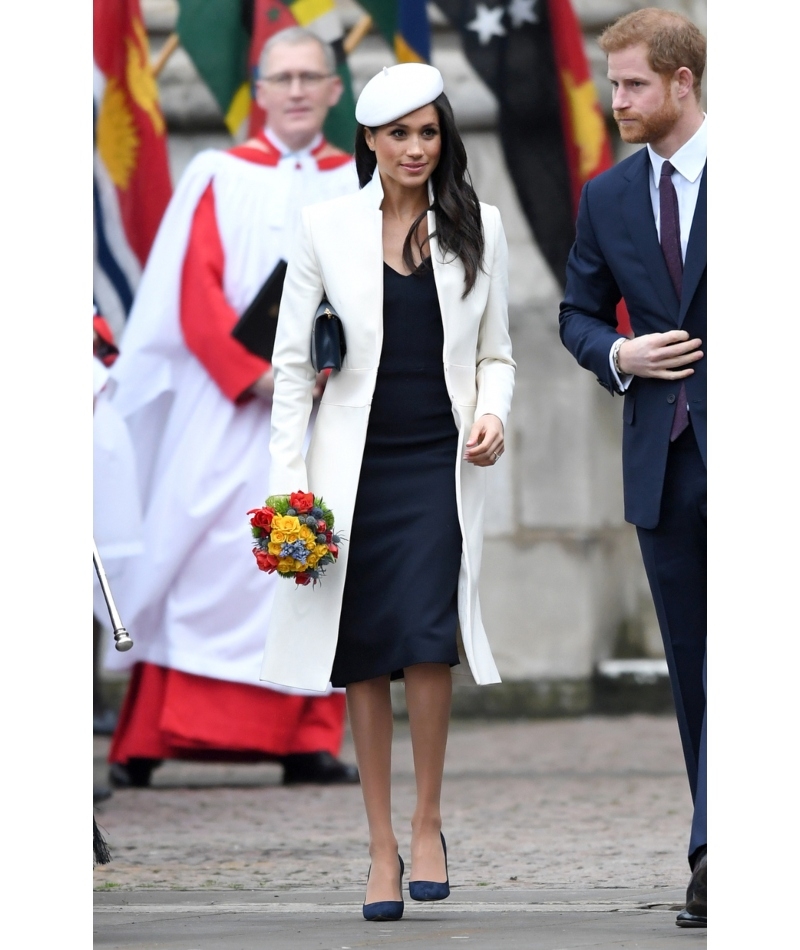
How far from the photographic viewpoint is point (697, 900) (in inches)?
177

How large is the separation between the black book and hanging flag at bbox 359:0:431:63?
1.33 metres

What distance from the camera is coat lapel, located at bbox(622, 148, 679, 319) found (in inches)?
185

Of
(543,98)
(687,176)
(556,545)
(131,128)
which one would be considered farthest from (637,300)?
(556,545)

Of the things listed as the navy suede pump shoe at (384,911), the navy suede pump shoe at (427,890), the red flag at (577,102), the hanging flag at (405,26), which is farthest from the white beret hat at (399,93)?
the red flag at (577,102)

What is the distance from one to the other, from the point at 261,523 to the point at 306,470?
27cm

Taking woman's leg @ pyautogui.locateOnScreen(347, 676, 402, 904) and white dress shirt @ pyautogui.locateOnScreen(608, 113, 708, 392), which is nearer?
white dress shirt @ pyautogui.locateOnScreen(608, 113, 708, 392)

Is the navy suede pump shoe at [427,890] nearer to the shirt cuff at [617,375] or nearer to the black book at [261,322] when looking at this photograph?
the shirt cuff at [617,375]

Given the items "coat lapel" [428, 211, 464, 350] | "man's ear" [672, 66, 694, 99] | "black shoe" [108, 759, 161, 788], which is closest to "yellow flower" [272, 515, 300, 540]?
"coat lapel" [428, 211, 464, 350]

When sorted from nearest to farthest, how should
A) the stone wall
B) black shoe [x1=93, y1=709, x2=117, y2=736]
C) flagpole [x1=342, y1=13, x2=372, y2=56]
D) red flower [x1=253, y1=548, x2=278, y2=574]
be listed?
1. red flower [x1=253, y1=548, x2=278, y2=574]
2. flagpole [x1=342, y1=13, x2=372, y2=56]
3. black shoe [x1=93, y1=709, x2=117, y2=736]
4. the stone wall

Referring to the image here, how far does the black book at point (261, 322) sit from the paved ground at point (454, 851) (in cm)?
167

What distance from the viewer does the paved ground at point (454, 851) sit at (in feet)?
15.2

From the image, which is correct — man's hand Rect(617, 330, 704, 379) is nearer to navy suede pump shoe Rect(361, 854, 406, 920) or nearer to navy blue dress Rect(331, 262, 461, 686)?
navy blue dress Rect(331, 262, 461, 686)
